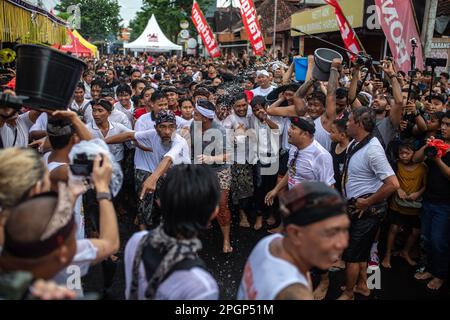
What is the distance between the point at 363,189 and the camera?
366 centimetres

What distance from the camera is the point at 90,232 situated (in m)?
4.31

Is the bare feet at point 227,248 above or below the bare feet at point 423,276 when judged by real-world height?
above

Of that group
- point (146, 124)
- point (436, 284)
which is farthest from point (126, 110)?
point (436, 284)

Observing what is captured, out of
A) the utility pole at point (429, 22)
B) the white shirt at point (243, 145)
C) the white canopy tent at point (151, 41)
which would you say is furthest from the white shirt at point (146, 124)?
the white canopy tent at point (151, 41)

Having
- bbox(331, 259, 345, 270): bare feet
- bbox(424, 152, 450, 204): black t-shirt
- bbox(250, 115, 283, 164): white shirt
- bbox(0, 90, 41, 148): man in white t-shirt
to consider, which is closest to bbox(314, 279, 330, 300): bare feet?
bbox(331, 259, 345, 270): bare feet

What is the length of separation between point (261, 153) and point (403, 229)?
2035mm

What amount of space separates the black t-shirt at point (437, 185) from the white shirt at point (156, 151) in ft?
8.28

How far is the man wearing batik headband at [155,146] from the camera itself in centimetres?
406

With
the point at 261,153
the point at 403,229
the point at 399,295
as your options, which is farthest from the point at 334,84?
the point at 399,295

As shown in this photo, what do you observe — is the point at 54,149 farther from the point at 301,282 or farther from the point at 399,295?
the point at 399,295

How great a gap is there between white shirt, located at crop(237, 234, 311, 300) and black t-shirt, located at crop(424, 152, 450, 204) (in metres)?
2.97

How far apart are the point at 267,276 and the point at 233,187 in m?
3.88

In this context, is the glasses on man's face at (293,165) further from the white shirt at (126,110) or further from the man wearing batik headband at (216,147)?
the white shirt at (126,110)

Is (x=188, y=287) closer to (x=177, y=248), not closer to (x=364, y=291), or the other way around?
(x=177, y=248)
